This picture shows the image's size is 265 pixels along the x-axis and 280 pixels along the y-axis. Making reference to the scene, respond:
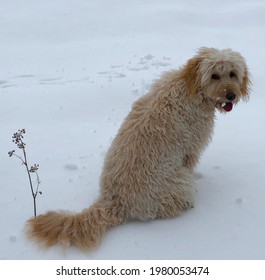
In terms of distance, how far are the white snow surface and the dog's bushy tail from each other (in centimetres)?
7

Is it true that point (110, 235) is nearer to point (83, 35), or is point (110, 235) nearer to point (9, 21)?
point (83, 35)

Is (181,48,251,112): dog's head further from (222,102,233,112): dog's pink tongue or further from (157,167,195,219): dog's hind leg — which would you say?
(157,167,195,219): dog's hind leg

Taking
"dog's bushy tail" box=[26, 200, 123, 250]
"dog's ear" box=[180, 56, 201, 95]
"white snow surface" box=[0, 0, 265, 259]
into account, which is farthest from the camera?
"dog's ear" box=[180, 56, 201, 95]

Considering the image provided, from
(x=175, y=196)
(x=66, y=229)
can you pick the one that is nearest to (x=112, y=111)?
(x=175, y=196)

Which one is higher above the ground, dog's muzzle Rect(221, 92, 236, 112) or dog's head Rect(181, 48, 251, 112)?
dog's head Rect(181, 48, 251, 112)

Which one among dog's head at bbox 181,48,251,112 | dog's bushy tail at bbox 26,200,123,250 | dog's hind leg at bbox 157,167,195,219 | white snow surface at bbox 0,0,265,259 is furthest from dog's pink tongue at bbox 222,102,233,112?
dog's bushy tail at bbox 26,200,123,250

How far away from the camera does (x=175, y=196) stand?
299cm

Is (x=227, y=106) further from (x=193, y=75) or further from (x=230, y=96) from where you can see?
(x=193, y=75)

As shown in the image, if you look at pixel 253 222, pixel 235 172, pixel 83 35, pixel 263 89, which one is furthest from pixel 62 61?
pixel 253 222

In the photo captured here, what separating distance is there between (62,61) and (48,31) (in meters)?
1.32

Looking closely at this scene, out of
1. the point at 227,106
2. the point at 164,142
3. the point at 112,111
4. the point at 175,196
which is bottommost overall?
the point at 175,196

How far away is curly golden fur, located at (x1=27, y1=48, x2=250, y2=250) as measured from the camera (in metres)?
2.91

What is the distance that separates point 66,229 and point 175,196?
0.83 m

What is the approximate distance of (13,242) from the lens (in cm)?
282
